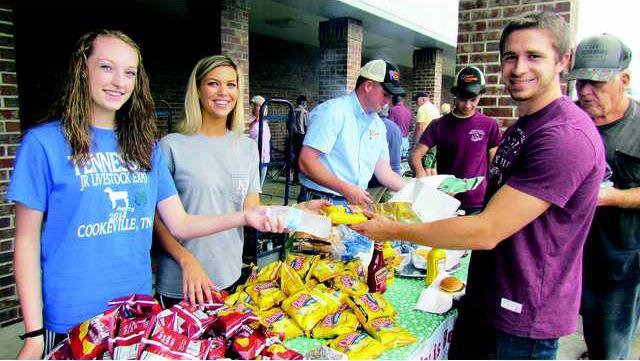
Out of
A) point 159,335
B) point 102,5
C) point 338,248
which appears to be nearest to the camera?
point 159,335

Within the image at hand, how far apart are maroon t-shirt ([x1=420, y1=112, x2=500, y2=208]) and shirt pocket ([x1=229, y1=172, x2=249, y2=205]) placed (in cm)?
237

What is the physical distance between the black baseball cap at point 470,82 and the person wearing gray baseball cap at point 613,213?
4.75ft

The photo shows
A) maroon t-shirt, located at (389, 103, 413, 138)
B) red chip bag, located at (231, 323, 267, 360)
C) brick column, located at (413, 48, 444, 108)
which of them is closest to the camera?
red chip bag, located at (231, 323, 267, 360)

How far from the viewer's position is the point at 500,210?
4.93 ft

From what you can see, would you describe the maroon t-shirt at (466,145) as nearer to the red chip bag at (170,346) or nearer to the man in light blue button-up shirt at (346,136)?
the man in light blue button-up shirt at (346,136)

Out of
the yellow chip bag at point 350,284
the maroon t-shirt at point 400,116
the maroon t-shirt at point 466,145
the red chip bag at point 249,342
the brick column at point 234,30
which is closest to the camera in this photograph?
the red chip bag at point 249,342

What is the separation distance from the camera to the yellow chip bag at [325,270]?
2.04 meters

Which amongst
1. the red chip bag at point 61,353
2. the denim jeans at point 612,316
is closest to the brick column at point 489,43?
the denim jeans at point 612,316

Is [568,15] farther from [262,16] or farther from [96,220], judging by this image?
[262,16]

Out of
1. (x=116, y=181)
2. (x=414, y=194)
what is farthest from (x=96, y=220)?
(x=414, y=194)

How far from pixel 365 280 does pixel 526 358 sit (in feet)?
2.59

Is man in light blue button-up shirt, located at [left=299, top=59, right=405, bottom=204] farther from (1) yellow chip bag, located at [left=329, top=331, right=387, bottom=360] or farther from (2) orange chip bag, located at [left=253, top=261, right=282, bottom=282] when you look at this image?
(1) yellow chip bag, located at [left=329, top=331, right=387, bottom=360]

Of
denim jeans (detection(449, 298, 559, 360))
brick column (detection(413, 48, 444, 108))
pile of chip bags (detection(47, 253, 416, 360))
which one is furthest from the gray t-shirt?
brick column (detection(413, 48, 444, 108))

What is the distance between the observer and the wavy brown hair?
1.53 meters
